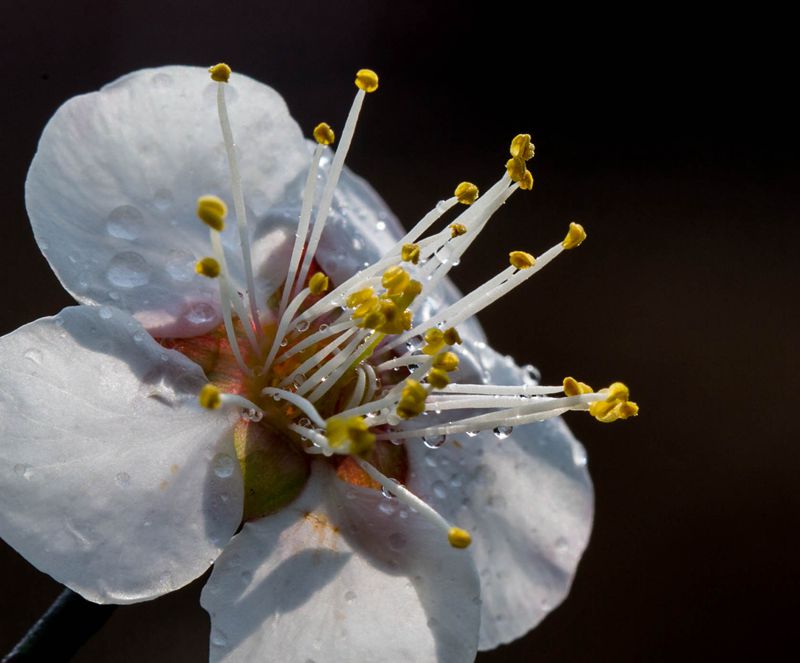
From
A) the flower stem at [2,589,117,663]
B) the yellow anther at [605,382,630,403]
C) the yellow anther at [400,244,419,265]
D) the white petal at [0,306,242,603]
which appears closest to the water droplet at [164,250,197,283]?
the white petal at [0,306,242,603]

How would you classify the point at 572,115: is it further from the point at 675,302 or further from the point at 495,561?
the point at 495,561

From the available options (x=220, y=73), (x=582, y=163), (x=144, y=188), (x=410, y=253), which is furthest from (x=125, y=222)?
(x=582, y=163)

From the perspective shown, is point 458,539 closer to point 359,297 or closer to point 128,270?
point 359,297

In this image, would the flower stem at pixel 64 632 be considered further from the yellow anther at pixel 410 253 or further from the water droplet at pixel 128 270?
the yellow anther at pixel 410 253

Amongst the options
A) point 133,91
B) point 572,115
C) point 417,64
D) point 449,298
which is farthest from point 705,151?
point 133,91

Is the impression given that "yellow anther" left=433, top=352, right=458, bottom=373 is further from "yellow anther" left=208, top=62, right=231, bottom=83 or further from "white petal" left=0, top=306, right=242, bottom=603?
"yellow anther" left=208, top=62, right=231, bottom=83

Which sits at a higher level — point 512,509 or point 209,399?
point 209,399

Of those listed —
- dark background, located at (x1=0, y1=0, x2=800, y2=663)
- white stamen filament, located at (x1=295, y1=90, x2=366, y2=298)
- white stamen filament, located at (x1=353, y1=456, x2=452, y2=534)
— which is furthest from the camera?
dark background, located at (x1=0, y1=0, x2=800, y2=663)
